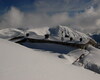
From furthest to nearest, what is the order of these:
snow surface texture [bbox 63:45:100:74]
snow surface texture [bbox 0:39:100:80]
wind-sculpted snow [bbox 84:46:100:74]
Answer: snow surface texture [bbox 63:45:100:74]
wind-sculpted snow [bbox 84:46:100:74]
snow surface texture [bbox 0:39:100:80]

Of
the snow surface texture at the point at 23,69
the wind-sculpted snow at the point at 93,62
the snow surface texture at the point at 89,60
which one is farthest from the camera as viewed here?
the snow surface texture at the point at 89,60

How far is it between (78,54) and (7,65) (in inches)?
1378

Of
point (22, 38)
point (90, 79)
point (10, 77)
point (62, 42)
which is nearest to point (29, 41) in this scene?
point (22, 38)

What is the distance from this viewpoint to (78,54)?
42.6m

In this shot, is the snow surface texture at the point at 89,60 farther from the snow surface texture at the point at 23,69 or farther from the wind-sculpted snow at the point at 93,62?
the snow surface texture at the point at 23,69

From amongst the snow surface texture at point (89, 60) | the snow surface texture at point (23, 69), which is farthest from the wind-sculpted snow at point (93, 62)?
the snow surface texture at point (23, 69)

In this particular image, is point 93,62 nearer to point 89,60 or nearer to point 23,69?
point 89,60

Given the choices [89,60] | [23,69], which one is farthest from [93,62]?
[23,69]

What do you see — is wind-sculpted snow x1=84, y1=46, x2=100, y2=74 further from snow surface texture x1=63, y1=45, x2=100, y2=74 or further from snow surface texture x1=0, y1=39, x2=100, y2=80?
snow surface texture x1=0, y1=39, x2=100, y2=80

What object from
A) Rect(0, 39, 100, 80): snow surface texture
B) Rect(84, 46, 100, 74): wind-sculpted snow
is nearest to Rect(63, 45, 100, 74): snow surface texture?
Rect(84, 46, 100, 74): wind-sculpted snow

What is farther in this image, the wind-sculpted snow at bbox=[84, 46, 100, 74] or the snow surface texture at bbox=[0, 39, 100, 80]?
the wind-sculpted snow at bbox=[84, 46, 100, 74]

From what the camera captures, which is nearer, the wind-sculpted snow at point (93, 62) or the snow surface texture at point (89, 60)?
the wind-sculpted snow at point (93, 62)

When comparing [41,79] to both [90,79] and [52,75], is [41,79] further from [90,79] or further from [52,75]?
[90,79]

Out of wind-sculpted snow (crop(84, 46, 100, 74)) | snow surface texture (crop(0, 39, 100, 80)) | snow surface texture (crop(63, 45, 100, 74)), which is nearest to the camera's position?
snow surface texture (crop(0, 39, 100, 80))
